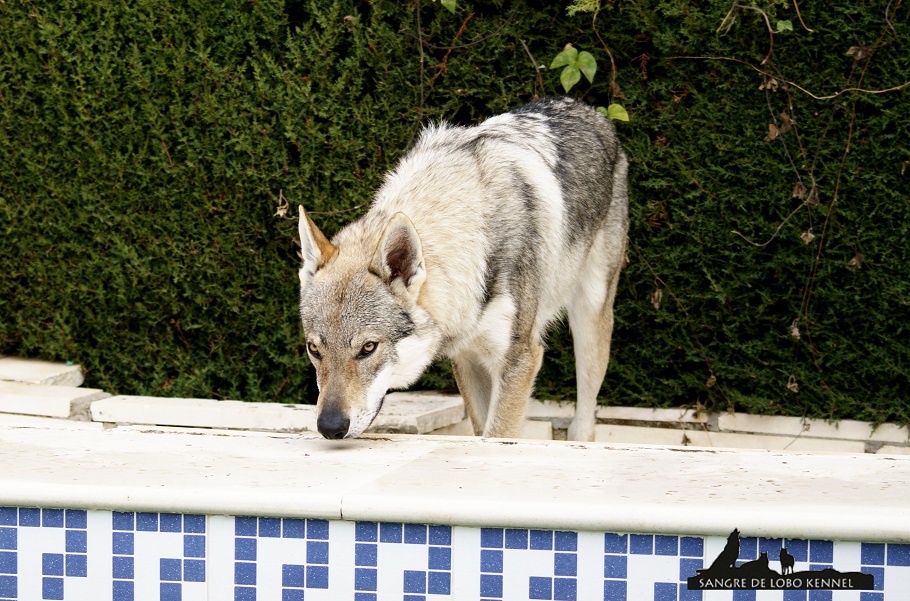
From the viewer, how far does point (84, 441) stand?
9.98 feet

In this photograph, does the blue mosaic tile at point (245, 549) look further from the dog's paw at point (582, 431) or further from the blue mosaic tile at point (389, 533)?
the dog's paw at point (582, 431)

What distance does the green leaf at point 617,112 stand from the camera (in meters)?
4.75

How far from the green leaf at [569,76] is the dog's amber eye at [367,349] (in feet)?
6.46

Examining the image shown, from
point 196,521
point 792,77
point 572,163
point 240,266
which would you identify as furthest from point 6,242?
point 792,77

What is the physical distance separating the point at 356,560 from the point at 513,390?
1.68m

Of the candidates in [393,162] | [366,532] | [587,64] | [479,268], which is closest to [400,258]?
[479,268]

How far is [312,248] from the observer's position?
347 cm

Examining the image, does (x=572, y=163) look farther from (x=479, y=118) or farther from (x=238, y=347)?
(x=238, y=347)

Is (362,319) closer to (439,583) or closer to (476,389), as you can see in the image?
(476,389)

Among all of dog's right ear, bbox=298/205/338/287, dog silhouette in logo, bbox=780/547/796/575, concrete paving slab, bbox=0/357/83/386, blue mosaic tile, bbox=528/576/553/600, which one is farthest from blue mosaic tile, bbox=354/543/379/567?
concrete paving slab, bbox=0/357/83/386

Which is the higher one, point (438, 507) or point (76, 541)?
point (438, 507)

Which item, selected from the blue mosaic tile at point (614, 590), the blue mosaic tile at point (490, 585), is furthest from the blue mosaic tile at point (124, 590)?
the blue mosaic tile at point (614, 590)

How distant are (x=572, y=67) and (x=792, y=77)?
3.52 feet

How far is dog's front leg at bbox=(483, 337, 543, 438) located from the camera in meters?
3.82
